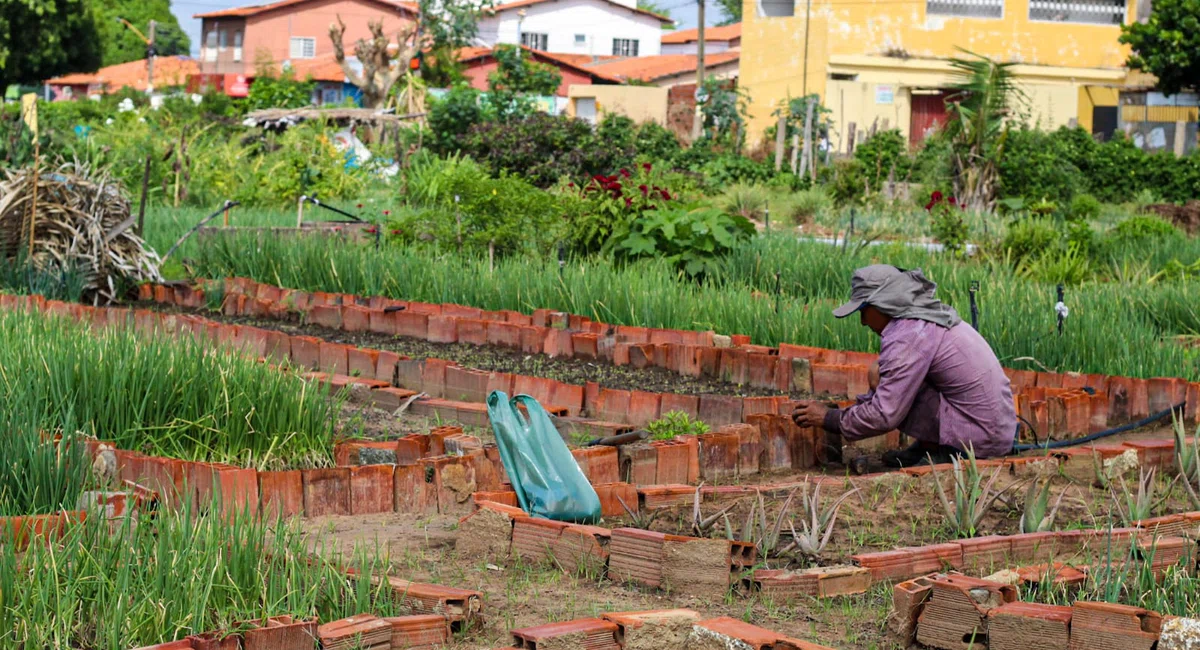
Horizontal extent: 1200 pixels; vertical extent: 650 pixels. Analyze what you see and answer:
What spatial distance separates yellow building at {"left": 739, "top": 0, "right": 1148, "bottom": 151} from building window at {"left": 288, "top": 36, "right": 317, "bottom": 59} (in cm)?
3030

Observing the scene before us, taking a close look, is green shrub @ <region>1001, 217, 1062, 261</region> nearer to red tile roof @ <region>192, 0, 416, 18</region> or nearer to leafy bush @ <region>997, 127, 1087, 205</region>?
leafy bush @ <region>997, 127, 1087, 205</region>

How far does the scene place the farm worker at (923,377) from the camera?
4.89m

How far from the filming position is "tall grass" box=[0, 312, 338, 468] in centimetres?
452

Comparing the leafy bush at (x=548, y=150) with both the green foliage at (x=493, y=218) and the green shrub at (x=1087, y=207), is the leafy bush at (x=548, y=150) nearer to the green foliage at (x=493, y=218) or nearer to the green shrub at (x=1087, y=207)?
the green shrub at (x=1087, y=207)

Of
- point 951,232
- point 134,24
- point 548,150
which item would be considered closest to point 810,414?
point 951,232

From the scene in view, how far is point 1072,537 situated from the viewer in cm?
378

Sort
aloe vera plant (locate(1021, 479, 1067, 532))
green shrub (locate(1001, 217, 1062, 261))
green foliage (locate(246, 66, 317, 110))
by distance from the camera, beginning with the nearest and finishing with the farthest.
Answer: aloe vera plant (locate(1021, 479, 1067, 532))
green shrub (locate(1001, 217, 1062, 261))
green foliage (locate(246, 66, 317, 110))

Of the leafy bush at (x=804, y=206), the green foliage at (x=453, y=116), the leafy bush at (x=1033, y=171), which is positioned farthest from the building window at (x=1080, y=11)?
the green foliage at (x=453, y=116)

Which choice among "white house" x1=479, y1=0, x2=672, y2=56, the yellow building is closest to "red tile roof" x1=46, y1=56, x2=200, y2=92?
"white house" x1=479, y1=0, x2=672, y2=56

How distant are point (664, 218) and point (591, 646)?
5.98m

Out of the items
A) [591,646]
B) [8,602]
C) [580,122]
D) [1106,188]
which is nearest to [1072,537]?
[591,646]

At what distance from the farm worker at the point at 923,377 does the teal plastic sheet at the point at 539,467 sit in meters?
1.28

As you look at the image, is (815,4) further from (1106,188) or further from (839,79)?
(1106,188)

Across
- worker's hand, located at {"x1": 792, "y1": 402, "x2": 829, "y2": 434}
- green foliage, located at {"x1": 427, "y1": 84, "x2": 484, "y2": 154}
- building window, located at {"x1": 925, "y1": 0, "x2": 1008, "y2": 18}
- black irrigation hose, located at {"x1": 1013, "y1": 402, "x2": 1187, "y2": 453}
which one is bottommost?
black irrigation hose, located at {"x1": 1013, "y1": 402, "x2": 1187, "y2": 453}
